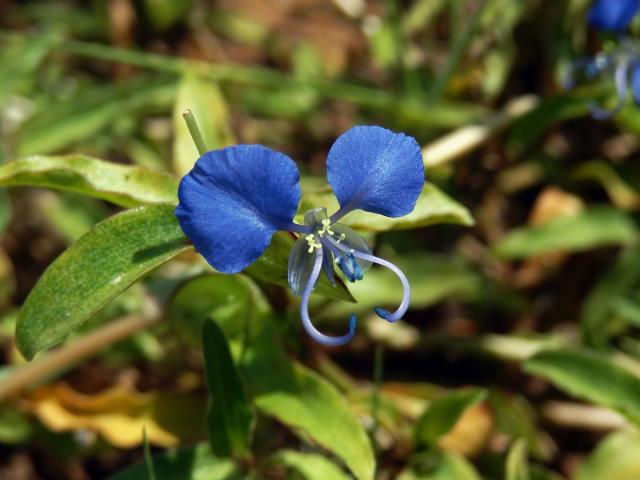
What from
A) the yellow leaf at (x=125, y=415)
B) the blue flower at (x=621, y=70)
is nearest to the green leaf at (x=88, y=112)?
the yellow leaf at (x=125, y=415)

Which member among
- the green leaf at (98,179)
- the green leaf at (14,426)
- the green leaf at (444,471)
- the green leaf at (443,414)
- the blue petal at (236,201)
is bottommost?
the green leaf at (14,426)

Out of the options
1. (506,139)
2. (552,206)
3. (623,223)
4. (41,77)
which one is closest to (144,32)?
(41,77)

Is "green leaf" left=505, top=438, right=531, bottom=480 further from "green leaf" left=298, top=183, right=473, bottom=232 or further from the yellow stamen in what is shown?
the yellow stamen

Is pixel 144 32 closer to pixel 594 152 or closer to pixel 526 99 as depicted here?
pixel 526 99

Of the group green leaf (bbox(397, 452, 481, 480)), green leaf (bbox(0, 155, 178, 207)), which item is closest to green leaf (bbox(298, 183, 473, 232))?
green leaf (bbox(0, 155, 178, 207))

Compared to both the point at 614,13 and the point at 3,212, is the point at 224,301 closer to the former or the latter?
the point at 3,212

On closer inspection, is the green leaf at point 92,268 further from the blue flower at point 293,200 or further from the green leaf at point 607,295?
the green leaf at point 607,295

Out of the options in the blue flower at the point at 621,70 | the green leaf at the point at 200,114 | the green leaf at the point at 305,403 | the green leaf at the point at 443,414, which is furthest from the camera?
the blue flower at the point at 621,70
